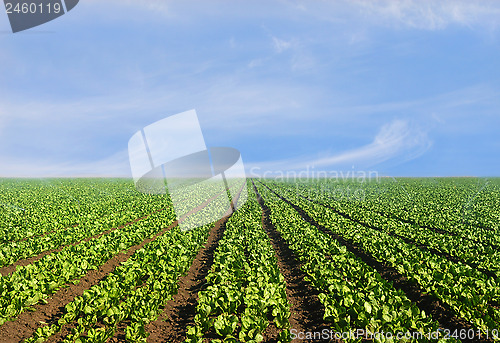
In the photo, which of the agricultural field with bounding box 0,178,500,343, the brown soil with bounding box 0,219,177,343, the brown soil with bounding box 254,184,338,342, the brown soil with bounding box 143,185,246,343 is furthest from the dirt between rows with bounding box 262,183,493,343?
the brown soil with bounding box 0,219,177,343

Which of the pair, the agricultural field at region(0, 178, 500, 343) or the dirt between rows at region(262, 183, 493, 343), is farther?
the dirt between rows at region(262, 183, 493, 343)

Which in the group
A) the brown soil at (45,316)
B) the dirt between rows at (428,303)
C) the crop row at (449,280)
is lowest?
the dirt between rows at (428,303)

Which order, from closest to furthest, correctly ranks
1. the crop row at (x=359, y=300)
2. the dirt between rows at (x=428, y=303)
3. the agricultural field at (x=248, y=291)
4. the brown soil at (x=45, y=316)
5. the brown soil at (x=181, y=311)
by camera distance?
the crop row at (x=359, y=300) → the agricultural field at (x=248, y=291) → the brown soil at (x=45, y=316) → the brown soil at (x=181, y=311) → the dirt between rows at (x=428, y=303)

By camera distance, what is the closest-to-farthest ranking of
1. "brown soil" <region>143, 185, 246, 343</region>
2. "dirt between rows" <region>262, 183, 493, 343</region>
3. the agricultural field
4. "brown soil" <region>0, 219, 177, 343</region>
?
1. the agricultural field
2. "brown soil" <region>0, 219, 177, 343</region>
3. "brown soil" <region>143, 185, 246, 343</region>
4. "dirt between rows" <region>262, 183, 493, 343</region>

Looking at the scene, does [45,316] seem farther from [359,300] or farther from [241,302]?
[359,300]

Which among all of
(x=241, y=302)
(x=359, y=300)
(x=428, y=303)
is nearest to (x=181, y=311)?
(x=241, y=302)

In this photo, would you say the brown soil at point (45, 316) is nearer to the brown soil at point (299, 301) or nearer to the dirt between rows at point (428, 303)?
the brown soil at point (299, 301)

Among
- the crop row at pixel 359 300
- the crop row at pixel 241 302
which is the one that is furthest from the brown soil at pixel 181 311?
the crop row at pixel 359 300

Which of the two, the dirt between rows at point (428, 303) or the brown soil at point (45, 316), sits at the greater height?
the brown soil at point (45, 316)

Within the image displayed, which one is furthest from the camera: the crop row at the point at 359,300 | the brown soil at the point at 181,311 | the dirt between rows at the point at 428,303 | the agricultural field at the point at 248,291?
the dirt between rows at the point at 428,303

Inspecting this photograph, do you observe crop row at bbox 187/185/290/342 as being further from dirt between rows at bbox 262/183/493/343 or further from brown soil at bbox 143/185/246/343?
dirt between rows at bbox 262/183/493/343

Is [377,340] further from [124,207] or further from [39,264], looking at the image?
[124,207]

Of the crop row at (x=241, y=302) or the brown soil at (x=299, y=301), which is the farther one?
the brown soil at (x=299, y=301)

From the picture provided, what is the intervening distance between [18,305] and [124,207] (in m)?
20.1
